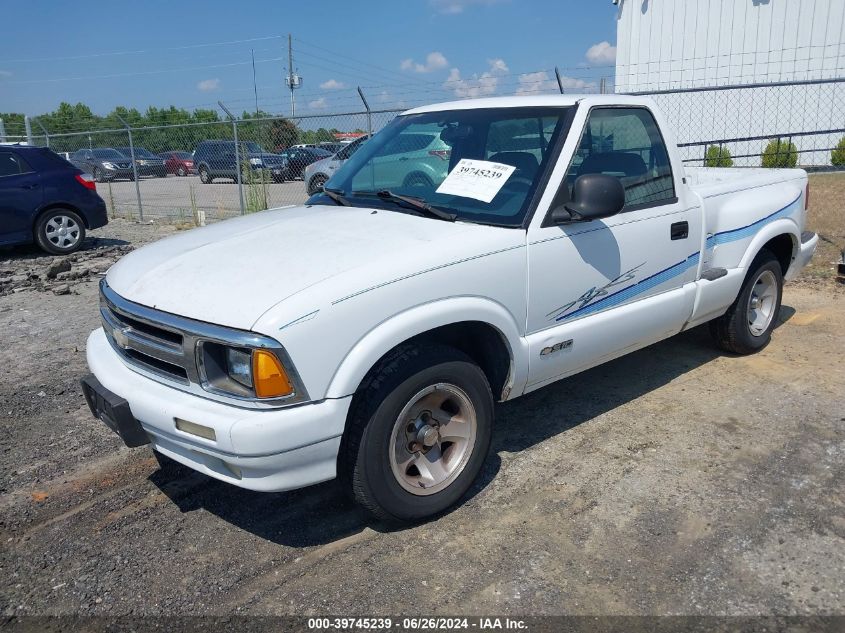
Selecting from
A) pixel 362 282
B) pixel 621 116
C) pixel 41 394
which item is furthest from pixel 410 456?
pixel 41 394

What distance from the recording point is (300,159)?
14359 millimetres

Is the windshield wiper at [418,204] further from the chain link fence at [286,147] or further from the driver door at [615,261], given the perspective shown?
the chain link fence at [286,147]

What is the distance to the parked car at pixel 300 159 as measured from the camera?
14.2m

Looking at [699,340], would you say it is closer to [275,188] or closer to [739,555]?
[739,555]

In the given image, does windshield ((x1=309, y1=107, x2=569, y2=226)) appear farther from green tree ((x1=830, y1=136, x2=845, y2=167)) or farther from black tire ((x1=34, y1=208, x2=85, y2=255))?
green tree ((x1=830, y1=136, x2=845, y2=167))

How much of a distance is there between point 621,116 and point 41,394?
4335 mm

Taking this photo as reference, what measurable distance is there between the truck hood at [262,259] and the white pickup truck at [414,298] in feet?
0.04

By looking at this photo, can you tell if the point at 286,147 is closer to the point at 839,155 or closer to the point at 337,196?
the point at 337,196

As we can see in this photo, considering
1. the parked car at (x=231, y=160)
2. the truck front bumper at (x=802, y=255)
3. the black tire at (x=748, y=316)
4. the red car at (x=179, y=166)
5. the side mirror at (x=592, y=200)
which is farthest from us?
the red car at (x=179, y=166)

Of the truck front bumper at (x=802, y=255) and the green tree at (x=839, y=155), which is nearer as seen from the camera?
the truck front bumper at (x=802, y=255)

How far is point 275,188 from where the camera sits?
13.8 metres

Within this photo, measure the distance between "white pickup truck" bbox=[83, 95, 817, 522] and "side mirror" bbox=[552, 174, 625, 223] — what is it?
11 millimetres

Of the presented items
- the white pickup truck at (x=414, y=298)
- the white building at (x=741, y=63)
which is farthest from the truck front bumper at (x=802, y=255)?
the white building at (x=741, y=63)

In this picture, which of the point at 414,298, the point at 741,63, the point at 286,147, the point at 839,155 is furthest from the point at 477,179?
the point at 741,63
